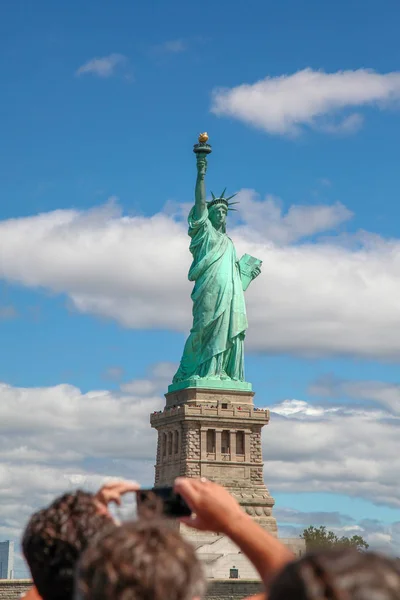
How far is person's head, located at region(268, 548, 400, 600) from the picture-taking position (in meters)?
2.26

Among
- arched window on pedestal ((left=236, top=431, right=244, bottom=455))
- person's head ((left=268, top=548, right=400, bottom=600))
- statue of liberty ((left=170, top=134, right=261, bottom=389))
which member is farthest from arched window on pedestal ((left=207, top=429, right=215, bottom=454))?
person's head ((left=268, top=548, right=400, bottom=600))

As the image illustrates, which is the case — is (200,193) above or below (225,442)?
above

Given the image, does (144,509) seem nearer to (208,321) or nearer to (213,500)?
(213,500)

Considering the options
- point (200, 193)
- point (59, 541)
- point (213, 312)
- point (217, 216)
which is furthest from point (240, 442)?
point (59, 541)

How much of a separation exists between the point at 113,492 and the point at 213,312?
5244cm

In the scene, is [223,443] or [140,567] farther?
[223,443]

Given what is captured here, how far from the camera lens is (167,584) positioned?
2.62m

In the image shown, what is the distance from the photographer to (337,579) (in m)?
2.28

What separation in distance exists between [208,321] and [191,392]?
391 centimetres

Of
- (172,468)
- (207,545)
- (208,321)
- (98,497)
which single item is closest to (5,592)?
(207,545)

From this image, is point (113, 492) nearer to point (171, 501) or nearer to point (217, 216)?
point (171, 501)

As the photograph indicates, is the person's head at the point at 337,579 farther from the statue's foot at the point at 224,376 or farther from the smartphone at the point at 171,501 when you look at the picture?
the statue's foot at the point at 224,376

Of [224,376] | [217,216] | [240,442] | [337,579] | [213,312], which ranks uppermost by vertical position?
[217,216]

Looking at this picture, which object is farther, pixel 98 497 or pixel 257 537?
pixel 98 497
